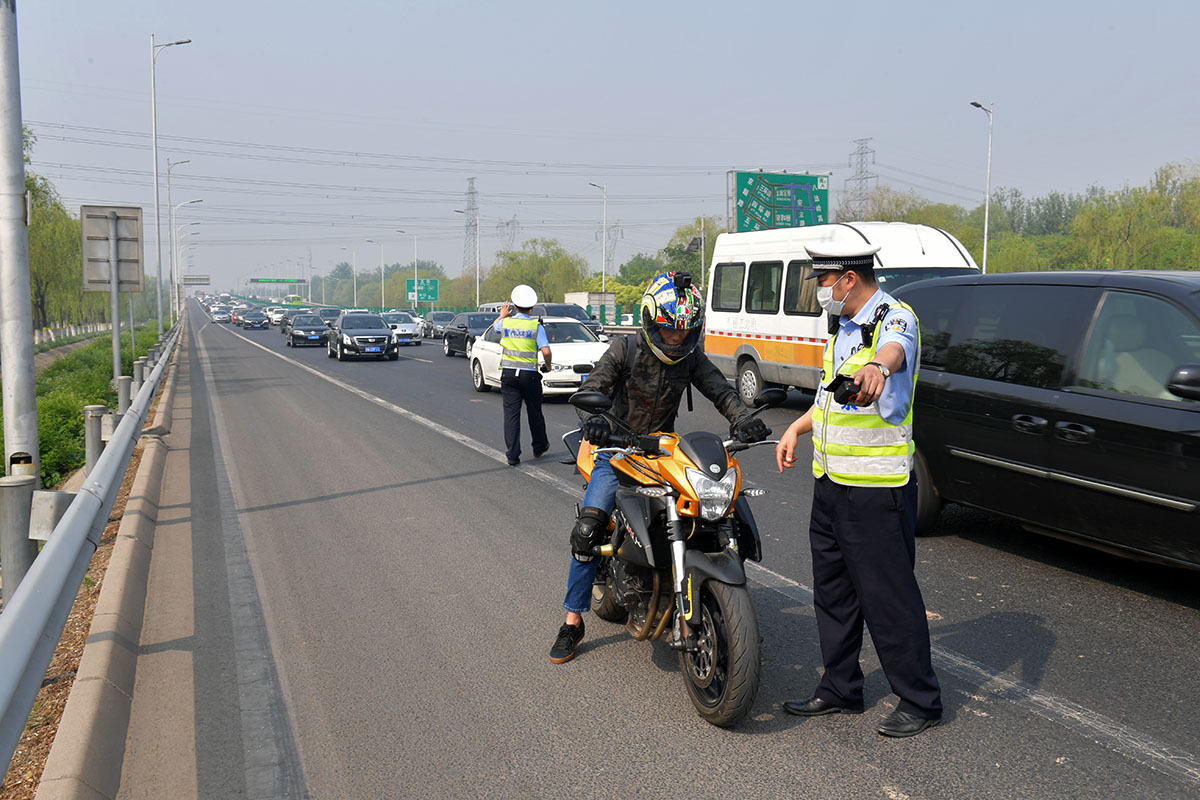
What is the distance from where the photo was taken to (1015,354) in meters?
6.36

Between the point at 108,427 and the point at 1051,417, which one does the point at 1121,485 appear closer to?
the point at 1051,417

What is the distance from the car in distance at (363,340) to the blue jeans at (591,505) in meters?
26.7

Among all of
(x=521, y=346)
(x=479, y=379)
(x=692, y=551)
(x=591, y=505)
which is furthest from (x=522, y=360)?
(x=479, y=379)

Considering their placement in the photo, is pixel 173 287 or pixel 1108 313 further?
pixel 173 287

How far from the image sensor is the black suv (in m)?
5.27

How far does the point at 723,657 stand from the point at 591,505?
3.22ft

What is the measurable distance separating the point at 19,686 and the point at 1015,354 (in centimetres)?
567

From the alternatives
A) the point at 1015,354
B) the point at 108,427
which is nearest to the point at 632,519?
the point at 1015,354

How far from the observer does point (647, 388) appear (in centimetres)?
474

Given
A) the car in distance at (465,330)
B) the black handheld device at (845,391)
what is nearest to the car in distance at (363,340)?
the car in distance at (465,330)

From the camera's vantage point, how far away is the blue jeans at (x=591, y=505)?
4.61 meters

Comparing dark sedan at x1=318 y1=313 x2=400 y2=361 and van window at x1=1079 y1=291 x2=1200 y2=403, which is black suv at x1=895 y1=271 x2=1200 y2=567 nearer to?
van window at x1=1079 y1=291 x2=1200 y2=403

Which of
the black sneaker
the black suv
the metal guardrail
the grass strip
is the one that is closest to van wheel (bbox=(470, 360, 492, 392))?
the grass strip

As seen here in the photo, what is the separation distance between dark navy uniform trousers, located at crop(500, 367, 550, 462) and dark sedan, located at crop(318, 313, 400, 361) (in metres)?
20.3
